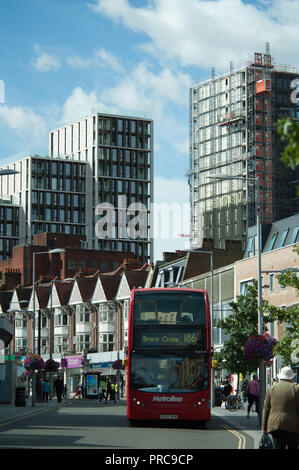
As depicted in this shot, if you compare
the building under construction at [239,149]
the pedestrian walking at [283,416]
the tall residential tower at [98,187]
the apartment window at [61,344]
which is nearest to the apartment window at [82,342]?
the apartment window at [61,344]

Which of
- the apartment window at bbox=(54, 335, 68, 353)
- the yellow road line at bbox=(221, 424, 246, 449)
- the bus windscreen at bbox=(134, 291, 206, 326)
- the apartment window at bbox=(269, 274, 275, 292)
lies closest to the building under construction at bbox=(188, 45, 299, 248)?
the apartment window at bbox=(54, 335, 68, 353)

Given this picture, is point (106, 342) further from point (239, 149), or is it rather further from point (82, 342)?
point (239, 149)

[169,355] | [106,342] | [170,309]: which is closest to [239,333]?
[169,355]

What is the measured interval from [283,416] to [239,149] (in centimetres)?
12533

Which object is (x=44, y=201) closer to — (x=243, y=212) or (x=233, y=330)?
(x=243, y=212)

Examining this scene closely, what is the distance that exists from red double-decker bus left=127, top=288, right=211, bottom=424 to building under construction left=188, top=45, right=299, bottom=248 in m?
94.8

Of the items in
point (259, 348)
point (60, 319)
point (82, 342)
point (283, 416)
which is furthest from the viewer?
point (60, 319)

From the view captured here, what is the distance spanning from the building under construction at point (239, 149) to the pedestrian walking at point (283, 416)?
4309 inches

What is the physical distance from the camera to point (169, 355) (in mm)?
29812

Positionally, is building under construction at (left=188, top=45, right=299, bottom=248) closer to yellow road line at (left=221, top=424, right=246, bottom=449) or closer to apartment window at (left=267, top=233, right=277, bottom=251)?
apartment window at (left=267, top=233, right=277, bottom=251)

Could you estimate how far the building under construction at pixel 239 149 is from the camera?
13075 centimetres

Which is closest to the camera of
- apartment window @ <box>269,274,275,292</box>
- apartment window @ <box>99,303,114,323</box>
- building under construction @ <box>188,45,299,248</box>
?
apartment window @ <box>269,274,275,292</box>

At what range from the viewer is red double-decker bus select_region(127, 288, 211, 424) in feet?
96.4
